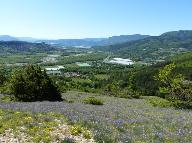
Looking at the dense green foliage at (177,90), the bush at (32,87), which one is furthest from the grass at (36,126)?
the dense green foliage at (177,90)

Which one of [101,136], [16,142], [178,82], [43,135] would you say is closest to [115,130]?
[101,136]

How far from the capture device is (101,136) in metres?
18.8

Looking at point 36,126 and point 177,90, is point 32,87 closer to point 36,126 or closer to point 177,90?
point 177,90

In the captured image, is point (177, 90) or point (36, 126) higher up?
point (36, 126)

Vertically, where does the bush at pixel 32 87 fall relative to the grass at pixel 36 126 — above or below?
below

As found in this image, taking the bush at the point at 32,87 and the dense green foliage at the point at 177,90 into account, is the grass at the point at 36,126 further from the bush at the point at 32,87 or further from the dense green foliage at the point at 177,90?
the dense green foliage at the point at 177,90

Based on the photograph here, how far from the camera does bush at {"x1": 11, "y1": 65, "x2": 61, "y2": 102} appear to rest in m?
49.8

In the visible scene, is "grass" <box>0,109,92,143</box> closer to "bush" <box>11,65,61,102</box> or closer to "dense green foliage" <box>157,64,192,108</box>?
"bush" <box>11,65,61,102</box>

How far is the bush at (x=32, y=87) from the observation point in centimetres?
4984

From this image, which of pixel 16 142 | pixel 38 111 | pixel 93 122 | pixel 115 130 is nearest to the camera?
pixel 16 142

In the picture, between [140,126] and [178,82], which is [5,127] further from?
[178,82]

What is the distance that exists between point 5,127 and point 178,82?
40.7 metres

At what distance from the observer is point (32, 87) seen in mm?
49938

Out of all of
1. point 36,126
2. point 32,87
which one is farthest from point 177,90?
point 36,126
